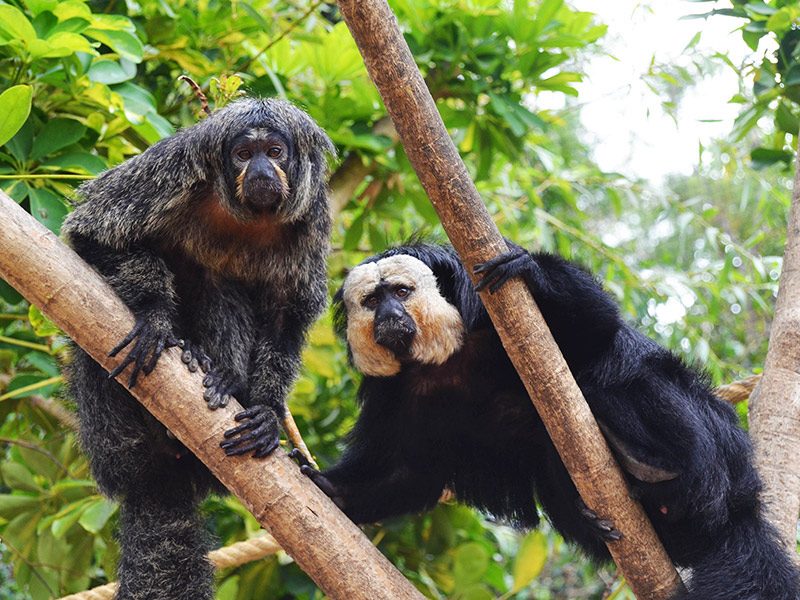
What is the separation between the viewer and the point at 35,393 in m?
3.67

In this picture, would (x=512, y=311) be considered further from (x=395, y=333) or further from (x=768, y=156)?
(x=768, y=156)

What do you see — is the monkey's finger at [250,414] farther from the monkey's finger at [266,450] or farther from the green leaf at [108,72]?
the green leaf at [108,72]

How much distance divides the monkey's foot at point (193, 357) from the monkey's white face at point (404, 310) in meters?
0.55

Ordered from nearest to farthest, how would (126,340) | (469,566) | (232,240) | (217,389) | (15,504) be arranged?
(126,340)
(217,389)
(232,240)
(469,566)
(15,504)

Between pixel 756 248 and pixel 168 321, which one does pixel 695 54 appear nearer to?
pixel 168 321

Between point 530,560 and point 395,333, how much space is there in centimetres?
121

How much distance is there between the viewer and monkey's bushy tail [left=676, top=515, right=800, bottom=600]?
8.96 ft

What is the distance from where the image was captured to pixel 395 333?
10.1ft

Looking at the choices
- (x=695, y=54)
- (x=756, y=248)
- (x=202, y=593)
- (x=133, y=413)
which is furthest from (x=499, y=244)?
(x=756, y=248)

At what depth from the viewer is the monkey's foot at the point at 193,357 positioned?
269 cm

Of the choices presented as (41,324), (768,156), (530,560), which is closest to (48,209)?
(41,324)

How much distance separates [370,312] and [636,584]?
3.92 feet

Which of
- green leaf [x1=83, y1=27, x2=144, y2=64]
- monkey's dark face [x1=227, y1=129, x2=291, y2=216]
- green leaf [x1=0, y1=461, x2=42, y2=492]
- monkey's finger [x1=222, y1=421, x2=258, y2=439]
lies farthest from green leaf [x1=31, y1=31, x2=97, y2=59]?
green leaf [x1=0, y1=461, x2=42, y2=492]

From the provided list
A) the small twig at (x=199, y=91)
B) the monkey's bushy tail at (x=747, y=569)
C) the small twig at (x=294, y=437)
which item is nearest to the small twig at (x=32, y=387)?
the small twig at (x=294, y=437)
